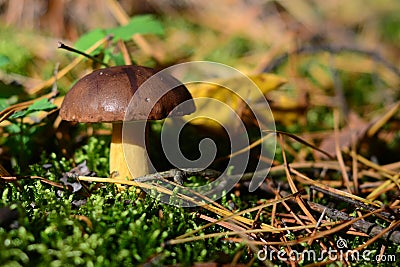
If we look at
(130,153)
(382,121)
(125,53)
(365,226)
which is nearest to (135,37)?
(125,53)

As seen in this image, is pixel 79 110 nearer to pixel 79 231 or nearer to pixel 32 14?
pixel 79 231

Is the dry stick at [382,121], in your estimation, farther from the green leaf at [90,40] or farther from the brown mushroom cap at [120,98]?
the green leaf at [90,40]

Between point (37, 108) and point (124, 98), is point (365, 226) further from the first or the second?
point (37, 108)

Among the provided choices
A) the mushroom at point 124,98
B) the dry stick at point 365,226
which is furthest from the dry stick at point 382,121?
the mushroom at point 124,98

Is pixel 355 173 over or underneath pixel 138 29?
underneath

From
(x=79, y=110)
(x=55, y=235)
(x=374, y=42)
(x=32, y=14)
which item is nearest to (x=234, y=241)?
(x=55, y=235)
